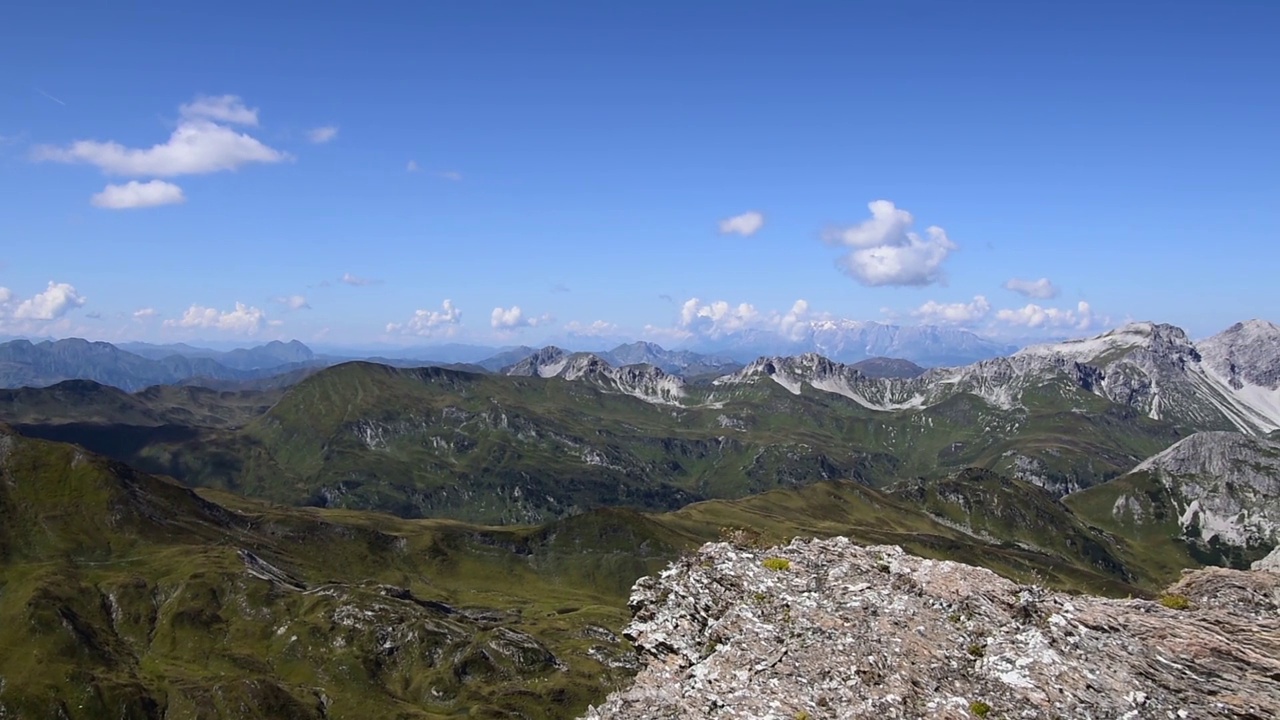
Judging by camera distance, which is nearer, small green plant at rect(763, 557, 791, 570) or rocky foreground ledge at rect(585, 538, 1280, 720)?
rocky foreground ledge at rect(585, 538, 1280, 720)

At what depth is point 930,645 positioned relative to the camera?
19.0m

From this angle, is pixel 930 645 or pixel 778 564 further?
pixel 778 564

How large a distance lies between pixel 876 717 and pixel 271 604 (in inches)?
8538

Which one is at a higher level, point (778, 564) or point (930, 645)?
point (778, 564)

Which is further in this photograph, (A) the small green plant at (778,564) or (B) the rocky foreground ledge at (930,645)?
(A) the small green plant at (778,564)

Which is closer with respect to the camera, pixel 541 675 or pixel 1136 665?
pixel 1136 665

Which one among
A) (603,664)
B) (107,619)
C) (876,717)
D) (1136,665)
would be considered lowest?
(603,664)

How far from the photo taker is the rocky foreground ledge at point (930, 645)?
54.4ft

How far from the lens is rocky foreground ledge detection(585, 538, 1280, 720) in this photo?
16.6 metres

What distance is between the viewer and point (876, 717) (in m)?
17.2

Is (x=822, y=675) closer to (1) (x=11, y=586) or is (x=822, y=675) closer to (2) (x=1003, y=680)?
(2) (x=1003, y=680)

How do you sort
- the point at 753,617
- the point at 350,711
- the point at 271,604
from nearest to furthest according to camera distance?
the point at 753,617, the point at 350,711, the point at 271,604

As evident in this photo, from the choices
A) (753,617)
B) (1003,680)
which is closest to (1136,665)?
(1003,680)

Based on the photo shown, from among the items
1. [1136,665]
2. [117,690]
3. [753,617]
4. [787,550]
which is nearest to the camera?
[1136,665]
